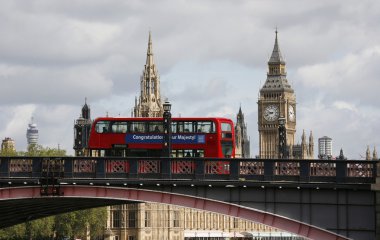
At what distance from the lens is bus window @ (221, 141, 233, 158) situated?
8950 cm

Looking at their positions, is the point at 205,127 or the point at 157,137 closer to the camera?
the point at 205,127

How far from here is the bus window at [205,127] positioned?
294ft

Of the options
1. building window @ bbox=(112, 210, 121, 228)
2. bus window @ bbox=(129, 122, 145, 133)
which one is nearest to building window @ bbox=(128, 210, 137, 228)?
building window @ bbox=(112, 210, 121, 228)

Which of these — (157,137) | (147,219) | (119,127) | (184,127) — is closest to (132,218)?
(147,219)

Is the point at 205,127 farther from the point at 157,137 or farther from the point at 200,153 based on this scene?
the point at 157,137

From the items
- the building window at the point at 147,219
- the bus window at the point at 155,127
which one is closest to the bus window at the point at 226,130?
the bus window at the point at 155,127

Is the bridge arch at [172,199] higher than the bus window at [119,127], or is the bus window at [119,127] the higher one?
the bus window at [119,127]

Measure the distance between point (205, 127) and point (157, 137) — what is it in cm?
346

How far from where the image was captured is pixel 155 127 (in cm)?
9094

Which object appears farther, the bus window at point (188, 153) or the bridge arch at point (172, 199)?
the bus window at point (188, 153)

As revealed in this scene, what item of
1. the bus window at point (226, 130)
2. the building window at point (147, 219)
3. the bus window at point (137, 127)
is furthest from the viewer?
the building window at point (147, 219)

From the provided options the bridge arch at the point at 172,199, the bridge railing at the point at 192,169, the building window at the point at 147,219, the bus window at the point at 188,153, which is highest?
the bus window at the point at 188,153

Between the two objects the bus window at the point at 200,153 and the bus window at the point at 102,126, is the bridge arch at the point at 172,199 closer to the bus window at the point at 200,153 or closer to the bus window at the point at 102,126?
the bus window at the point at 200,153

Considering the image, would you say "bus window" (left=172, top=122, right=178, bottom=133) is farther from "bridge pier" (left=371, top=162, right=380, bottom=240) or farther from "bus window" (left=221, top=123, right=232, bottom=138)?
"bridge pier" (left=371, top=162, right=380, bottom=240)
